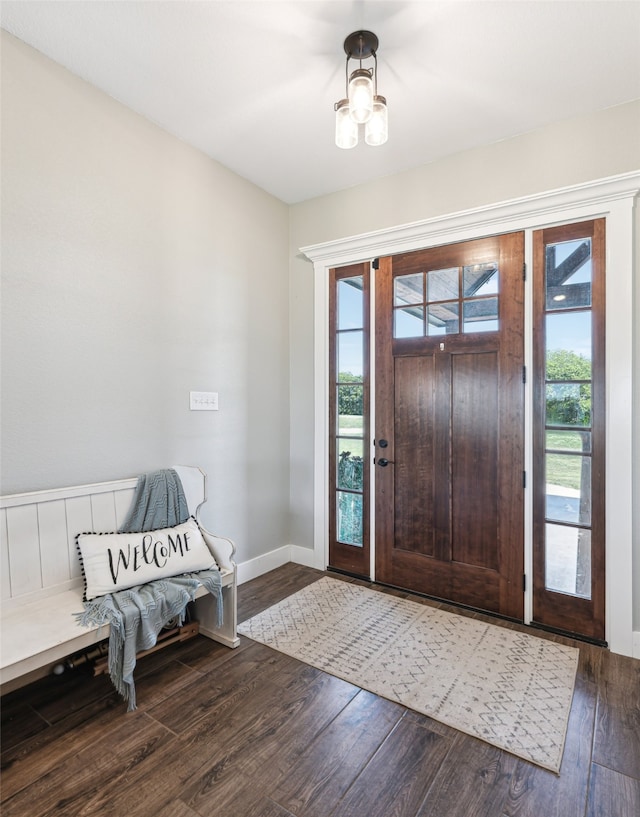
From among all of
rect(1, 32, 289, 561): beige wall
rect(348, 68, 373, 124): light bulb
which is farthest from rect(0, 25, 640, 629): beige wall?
rect(348, 68, 373, 124): light bulb

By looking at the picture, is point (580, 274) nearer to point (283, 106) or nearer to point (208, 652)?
point (283, 106)

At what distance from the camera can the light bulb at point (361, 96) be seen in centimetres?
173

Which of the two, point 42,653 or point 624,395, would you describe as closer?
point 42,653

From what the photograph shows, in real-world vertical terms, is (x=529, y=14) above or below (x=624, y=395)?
above

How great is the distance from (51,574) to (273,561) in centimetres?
170

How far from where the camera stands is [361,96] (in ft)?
Result: 5.70

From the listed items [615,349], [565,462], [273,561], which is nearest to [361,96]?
[615,349]

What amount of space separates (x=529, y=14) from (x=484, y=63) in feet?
0.92

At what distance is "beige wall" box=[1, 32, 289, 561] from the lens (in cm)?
Answer: 199

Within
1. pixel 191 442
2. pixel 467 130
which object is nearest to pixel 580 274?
pixel 467 130

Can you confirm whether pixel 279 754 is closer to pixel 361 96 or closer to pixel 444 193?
pixel 361 96

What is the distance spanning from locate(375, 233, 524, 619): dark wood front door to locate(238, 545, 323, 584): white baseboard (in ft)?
2.11

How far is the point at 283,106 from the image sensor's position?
2379 mm

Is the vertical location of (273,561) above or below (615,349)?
below
